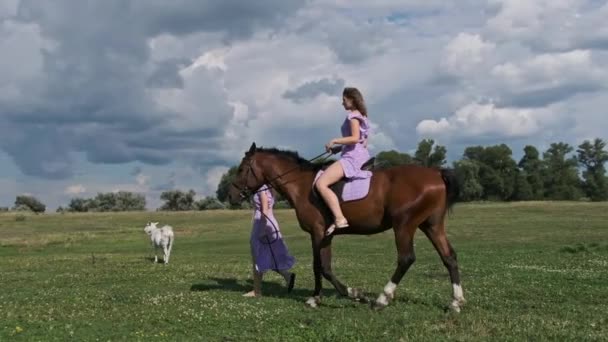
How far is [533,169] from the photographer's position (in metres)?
160

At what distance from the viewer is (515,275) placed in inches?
629

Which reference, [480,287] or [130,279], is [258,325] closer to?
[480,287]

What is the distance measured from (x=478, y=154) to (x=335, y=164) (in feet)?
490

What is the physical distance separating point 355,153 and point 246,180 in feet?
8.29

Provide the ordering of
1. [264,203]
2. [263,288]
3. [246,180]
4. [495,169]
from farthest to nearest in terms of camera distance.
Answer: [495,169] → [263,288] → [264,203] → [246,180]

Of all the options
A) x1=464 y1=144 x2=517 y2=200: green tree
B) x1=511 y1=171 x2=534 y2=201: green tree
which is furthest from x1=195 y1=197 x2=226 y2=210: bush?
x1=511 y1=171 x2=534 y2=201: green tree

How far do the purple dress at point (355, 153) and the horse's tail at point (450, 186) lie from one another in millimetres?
1501

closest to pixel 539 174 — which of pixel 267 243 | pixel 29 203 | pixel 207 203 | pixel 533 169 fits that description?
pixel 533 169

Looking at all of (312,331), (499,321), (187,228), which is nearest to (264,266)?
(312,331)

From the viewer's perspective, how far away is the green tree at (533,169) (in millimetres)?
152000

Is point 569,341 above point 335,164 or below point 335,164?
below

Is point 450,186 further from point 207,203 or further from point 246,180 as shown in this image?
point 207,203

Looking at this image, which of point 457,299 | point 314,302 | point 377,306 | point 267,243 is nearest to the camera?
point 377,306

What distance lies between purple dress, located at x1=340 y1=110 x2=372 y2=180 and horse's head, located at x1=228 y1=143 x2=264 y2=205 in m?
2.03
